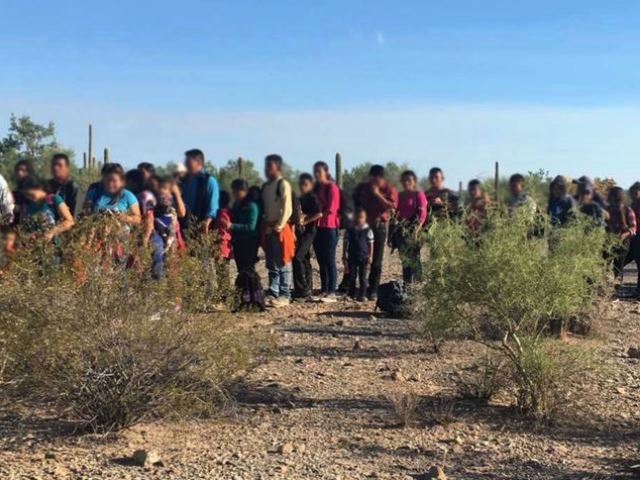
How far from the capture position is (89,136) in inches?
1177

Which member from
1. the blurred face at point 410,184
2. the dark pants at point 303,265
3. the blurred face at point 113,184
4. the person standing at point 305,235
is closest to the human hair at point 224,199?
the person standing at point 305,235

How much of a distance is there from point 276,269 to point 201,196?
1.46 metres

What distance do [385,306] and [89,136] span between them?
2237 cm

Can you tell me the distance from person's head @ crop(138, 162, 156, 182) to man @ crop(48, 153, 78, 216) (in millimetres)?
Answer: 748

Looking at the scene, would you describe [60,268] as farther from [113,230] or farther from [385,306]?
[385,306]

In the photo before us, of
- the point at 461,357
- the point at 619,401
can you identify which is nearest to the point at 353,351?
the point at 461,357

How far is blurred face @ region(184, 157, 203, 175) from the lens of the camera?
31.3ft

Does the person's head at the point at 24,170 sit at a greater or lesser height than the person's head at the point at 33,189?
greater

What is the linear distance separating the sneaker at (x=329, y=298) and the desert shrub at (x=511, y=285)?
426 centimetres

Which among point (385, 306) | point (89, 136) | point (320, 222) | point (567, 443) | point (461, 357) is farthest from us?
point (89, 136)

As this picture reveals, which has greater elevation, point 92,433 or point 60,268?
point 60,268

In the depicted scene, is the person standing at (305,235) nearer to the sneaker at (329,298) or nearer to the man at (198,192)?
the sneaker at (329,298)

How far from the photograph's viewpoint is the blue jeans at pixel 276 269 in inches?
403

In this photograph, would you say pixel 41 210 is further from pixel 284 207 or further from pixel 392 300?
pixel 392 300
